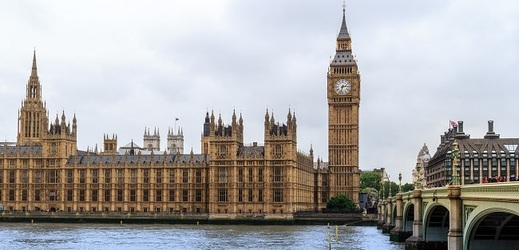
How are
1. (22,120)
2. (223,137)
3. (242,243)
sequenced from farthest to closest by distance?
(22,120) < (223,137) < (242,243)

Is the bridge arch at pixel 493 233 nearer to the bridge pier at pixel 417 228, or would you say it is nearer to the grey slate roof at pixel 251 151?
the bridge pier at pixel 417 228

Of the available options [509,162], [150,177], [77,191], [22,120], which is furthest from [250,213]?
[22,120]

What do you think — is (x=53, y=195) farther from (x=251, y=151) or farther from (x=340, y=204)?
(x=340, y=204)

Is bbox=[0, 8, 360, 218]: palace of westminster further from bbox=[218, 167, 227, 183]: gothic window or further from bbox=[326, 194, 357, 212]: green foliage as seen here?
bbox=[326, 194, 357, 212]: green foliage

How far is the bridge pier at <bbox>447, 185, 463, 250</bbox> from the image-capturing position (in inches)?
1649

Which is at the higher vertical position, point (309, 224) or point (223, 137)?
point (223, 137)

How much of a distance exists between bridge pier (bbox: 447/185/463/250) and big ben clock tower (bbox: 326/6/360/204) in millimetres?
99921

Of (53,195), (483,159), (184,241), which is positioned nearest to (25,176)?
(53,195)

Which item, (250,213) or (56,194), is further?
(56,194)

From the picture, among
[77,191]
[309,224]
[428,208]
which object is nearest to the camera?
[428,208]

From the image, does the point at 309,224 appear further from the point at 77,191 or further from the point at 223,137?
the point at 77,191

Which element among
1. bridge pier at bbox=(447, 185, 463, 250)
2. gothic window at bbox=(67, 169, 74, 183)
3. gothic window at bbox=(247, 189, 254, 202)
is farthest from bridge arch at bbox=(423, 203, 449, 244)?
gothic window at bbox=(67, 169, 74, 183)

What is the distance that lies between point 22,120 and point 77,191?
129 ft

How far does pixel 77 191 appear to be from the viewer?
139000 mm
